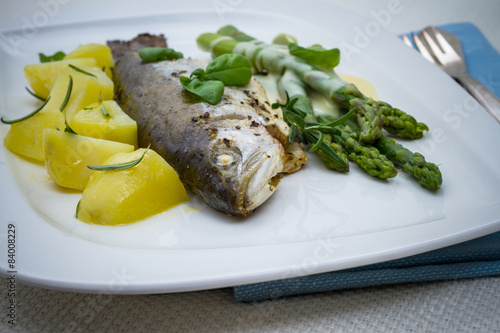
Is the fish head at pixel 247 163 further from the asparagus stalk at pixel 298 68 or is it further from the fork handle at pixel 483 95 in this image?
the fork handle at pixel 483 95

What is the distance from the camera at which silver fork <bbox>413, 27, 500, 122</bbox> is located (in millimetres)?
3682

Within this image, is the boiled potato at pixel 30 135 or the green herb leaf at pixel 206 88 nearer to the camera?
the green herb leaf at pixel 206 88

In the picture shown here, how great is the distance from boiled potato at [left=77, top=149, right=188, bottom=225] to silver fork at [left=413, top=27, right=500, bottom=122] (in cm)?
255

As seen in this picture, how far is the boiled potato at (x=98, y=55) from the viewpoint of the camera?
4.04 m

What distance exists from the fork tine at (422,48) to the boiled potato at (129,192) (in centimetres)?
298

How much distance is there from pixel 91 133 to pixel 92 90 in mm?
541

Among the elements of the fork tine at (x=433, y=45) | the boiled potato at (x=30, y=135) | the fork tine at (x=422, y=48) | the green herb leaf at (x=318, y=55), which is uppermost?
the fork tine at (x=433, y=45)

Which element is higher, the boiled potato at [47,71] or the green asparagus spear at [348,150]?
the green asparagus spear at [348,150]

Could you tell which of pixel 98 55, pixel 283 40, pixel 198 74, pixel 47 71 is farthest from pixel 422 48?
pixel 47 71

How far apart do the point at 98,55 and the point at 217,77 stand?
1.38 metres

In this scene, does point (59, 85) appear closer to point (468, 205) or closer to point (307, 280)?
point (307, 280)

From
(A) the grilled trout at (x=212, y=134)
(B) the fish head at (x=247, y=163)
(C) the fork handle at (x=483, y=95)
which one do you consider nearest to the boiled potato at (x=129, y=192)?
(A) the grilled trout at (x=212, y=134)

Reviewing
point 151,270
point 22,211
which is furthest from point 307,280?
point 22,211

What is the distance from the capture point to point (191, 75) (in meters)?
3.24
